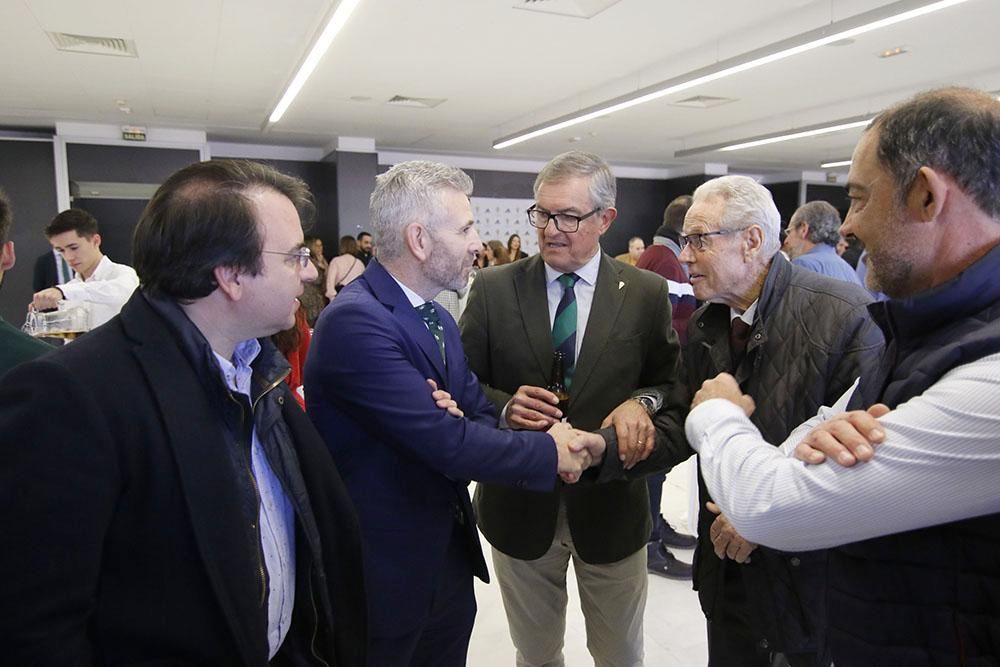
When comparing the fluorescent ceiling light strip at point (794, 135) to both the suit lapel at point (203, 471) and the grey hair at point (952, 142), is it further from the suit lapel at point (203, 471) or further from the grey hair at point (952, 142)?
the suit lapel at point (203, 471)

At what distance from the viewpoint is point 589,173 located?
2082 millimetres

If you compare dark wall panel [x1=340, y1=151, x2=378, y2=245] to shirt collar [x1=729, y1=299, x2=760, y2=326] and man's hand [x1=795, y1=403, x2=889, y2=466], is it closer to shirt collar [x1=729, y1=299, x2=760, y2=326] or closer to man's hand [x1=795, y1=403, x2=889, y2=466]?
shirt collar [x1=729, y1=299, x2=760, y2=326]

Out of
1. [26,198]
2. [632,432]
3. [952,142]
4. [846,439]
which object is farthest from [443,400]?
[26,198]

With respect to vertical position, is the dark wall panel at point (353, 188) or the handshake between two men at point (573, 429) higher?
the dark wall panel at point (353, 188)

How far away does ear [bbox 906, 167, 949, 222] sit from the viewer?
984 mm

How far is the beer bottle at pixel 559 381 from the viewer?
2.00 m

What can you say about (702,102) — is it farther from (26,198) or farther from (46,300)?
(26,198)

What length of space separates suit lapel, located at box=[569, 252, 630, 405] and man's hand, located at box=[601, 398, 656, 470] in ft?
0.57

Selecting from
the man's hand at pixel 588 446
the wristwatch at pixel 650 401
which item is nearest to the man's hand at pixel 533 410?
the man's hand at pixel 588 446

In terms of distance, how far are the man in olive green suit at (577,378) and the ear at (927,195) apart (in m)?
1.03

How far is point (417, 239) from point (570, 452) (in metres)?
0.72

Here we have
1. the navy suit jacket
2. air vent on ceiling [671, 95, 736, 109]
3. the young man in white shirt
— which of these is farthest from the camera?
air vent on ceiling [671, 95, 736, 109]

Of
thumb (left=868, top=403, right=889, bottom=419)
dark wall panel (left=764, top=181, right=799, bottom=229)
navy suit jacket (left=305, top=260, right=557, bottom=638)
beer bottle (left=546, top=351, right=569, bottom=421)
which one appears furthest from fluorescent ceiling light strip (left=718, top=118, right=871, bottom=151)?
thumb (left=868, top=403, right=889, bottom=419)

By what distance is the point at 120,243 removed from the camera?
10406 mm
